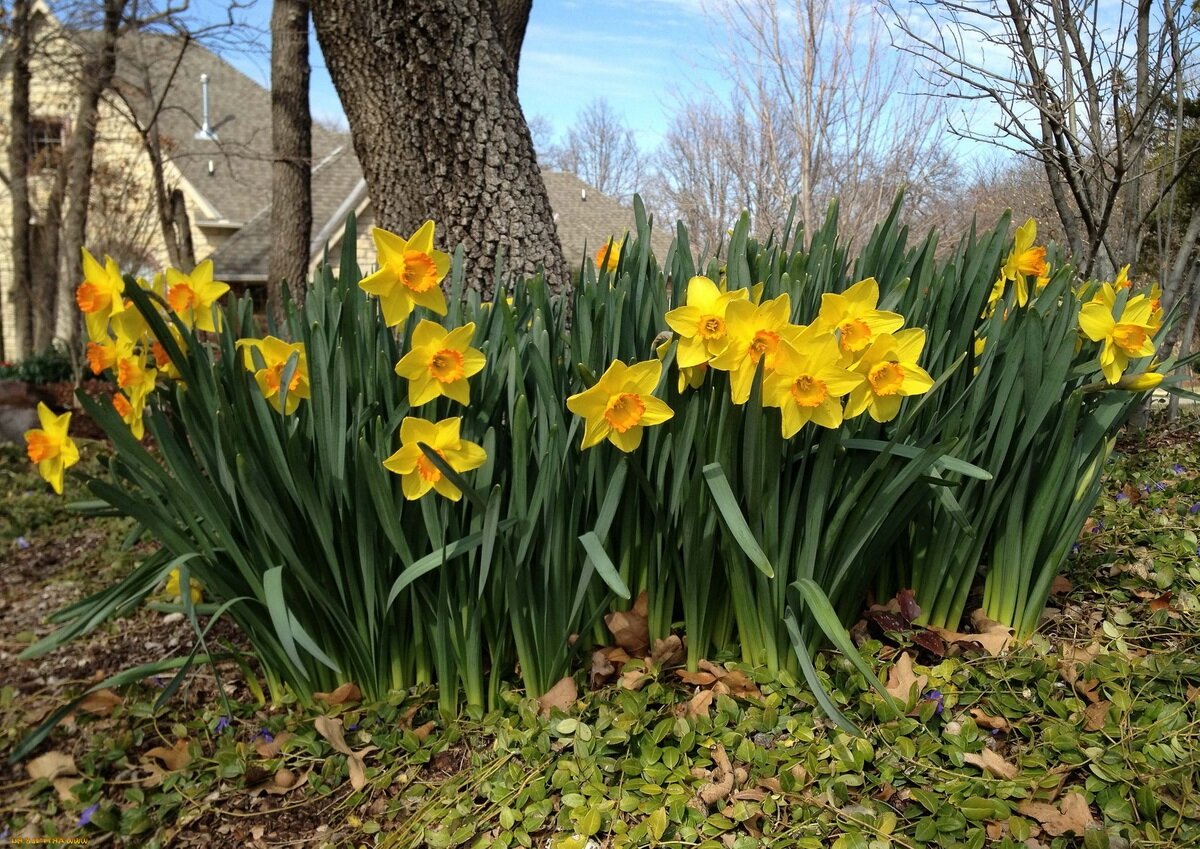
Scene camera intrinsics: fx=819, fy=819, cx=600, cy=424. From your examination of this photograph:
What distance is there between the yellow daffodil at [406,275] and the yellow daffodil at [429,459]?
0.24 meters

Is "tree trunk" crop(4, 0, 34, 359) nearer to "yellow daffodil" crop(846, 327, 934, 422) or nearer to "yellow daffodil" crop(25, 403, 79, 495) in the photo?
"yellow daffodil" crop(25, 403, 79, 495)

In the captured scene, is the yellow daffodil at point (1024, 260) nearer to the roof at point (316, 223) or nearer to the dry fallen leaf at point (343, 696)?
the dry fallen leaf at point (343, 696)

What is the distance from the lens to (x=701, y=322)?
53.6 inches

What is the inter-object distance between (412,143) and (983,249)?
6.42 feet

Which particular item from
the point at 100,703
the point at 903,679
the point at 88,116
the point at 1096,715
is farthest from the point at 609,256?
the point at 88,116

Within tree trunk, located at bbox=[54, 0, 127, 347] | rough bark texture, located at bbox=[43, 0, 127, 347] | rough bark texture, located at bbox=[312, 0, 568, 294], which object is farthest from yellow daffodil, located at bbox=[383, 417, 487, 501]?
tree trunk, located at bbox=[54, 0, 127, 347]

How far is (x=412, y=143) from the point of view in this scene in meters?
2.86

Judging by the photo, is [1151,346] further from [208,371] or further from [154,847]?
[154,847]

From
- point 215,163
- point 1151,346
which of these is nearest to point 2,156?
point 215,163

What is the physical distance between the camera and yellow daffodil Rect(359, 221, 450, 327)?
152 centimetres

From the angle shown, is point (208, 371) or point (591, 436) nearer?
point (591, 436)

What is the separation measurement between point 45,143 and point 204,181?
3431 mm

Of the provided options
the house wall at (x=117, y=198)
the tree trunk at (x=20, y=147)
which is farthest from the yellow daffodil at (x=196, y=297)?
the house wall at (x=117, y=198)

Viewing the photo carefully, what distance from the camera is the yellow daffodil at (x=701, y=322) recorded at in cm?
135
